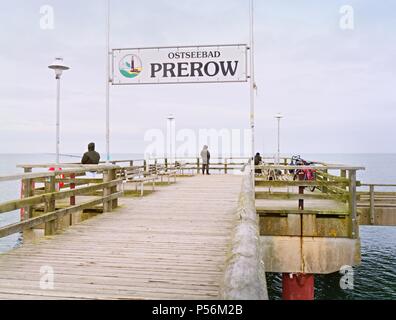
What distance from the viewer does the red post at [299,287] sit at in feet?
29.6

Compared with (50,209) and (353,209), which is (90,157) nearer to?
(50,209)

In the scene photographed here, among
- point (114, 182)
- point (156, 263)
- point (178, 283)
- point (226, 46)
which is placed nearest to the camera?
point (178, 283)

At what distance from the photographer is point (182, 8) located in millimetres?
25031

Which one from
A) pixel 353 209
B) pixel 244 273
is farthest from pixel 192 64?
pixel 244 273

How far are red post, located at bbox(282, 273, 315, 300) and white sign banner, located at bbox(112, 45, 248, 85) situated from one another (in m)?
7.71

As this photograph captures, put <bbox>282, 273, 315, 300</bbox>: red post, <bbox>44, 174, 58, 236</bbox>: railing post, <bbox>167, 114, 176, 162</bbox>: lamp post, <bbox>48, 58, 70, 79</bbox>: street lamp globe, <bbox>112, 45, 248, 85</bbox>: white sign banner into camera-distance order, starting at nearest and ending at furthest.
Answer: <bbox>44, 174, 58, 236</bbox>: railing post < <bbox>282, 273, 315, 300</bbox>: red post < <bbox>48, 58, 70, 79</bbox>: street lamp globe < <bbox>112, 45, 248, 85</bbox>: white sign banner < <bbox>167, 114, 176, 162</bbox>: lamp post

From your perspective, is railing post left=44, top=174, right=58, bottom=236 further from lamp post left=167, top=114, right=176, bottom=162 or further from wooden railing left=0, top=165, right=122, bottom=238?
lamp post left=167, top=114, right=176, bottom=162

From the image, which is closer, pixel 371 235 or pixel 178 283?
pixel 178 283

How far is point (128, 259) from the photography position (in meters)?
4.69

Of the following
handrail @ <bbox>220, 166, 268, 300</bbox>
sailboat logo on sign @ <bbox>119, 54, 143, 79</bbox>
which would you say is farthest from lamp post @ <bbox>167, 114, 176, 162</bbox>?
handrail @ <bbox>220, 166, 268, 300</bbox>

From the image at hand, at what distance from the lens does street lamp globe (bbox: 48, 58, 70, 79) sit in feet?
36.3
